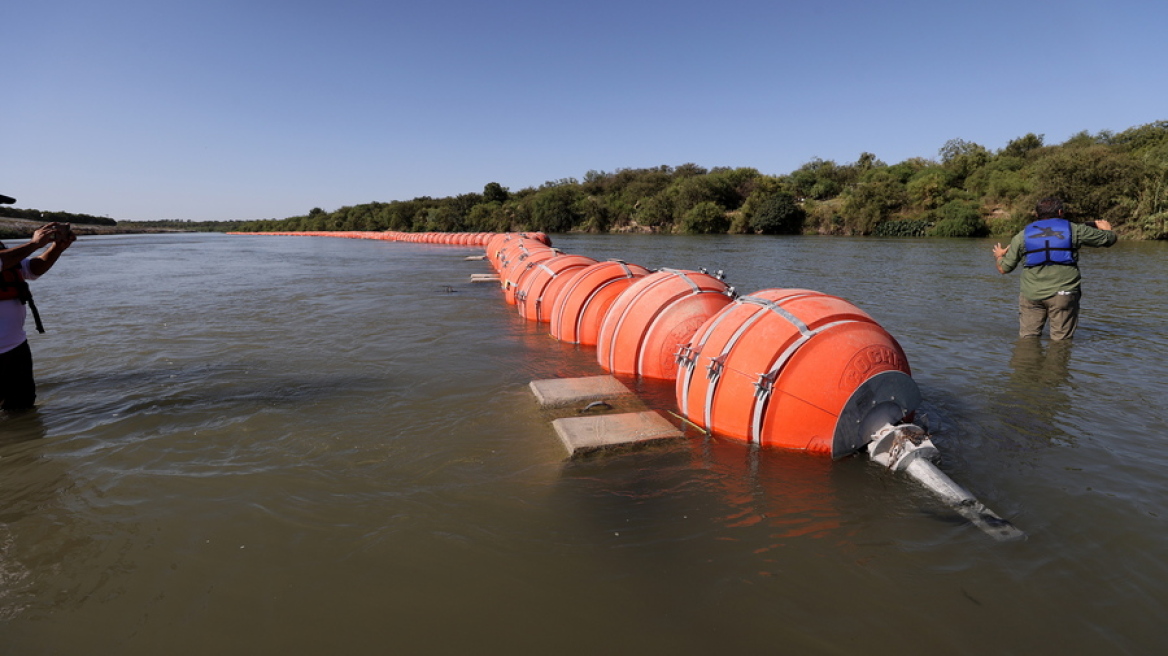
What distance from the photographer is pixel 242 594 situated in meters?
3.00

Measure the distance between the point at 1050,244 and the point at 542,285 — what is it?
8.33m

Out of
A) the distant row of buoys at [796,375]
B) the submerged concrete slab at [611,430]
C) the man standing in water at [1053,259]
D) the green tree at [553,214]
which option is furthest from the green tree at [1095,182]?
the green tree at [553,214]

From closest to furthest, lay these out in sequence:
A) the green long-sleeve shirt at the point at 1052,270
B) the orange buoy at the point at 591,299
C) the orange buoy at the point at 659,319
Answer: the orange buoy at the point at 659,319 < the green long-sleeve shirt at the point at 1052,270 < the orange buoy at the point at 591,299

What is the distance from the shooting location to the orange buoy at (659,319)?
259 inches

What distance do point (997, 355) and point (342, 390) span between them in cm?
907

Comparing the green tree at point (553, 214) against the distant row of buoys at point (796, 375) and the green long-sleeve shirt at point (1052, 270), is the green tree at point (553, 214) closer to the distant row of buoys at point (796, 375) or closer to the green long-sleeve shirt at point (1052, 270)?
the green long-sleeve shirt at point (1052, 270)

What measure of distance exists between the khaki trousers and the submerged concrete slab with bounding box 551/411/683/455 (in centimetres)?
686

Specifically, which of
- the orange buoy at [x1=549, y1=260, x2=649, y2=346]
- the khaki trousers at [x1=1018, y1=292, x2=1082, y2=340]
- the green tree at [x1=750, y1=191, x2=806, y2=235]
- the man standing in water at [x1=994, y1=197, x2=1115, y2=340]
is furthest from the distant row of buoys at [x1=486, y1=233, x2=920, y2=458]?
the green tree at [x1=750, y1=191, x2=806, y2=235]

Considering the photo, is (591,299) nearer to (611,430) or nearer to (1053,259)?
(611,430)

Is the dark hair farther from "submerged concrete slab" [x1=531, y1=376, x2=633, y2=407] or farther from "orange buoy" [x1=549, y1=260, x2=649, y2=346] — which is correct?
"submerged concrete slab" [x1=531, y1=376, x2=633, y2=407]

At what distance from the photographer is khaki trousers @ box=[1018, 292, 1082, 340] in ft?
26.2

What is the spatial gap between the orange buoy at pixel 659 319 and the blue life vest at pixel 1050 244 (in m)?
4.77

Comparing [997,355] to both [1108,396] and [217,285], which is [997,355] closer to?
[1108,396]

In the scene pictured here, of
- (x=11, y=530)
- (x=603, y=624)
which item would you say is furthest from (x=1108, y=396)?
(x=11, y=530)
